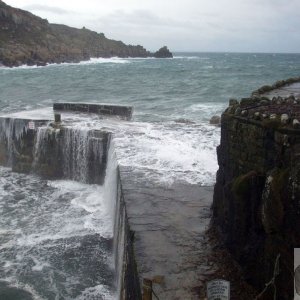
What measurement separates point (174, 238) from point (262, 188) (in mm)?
2106

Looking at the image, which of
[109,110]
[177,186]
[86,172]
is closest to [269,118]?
[177,186]

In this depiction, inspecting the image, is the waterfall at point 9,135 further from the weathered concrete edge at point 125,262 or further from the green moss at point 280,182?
the green moss at point 280,182

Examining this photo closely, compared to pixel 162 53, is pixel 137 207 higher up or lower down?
lower down

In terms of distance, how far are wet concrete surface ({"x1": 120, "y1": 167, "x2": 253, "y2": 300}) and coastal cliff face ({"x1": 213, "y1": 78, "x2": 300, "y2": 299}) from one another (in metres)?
0.43

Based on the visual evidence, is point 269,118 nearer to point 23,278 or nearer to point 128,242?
point 128,242

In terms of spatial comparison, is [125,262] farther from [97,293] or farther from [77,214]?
[77,214]

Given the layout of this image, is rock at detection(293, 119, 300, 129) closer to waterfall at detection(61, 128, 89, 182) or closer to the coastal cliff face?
the coastal cliff face

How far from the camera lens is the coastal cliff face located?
512cm

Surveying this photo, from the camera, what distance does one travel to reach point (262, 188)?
5.64 meters

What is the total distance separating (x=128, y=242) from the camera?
7.31 meters

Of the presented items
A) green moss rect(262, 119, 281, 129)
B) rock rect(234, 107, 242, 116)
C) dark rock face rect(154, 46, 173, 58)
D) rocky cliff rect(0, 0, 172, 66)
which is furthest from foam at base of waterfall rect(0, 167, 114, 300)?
dark rock face rect(154, 46, 173, 58)

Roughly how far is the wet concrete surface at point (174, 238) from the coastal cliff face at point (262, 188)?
0.43 m

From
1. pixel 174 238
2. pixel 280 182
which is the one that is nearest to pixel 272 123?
pixel 280 182

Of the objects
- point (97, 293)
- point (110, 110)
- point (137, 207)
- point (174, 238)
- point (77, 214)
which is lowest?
point (97, 293)
